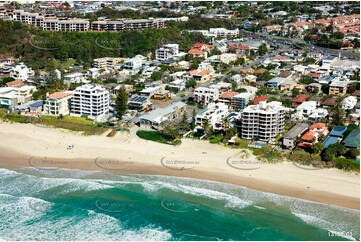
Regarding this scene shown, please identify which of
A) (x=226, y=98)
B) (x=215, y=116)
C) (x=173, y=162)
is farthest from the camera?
(x=226, y=98)

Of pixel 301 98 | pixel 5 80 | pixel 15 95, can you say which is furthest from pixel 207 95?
pixel 5 80

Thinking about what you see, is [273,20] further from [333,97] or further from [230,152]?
[230,152]

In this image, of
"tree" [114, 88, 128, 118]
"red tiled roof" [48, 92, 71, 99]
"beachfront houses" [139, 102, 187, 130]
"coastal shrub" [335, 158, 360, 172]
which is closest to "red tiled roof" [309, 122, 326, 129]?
"coastal shrub" [335, 158, 360, 172]

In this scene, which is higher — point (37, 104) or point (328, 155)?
point (328, 155)

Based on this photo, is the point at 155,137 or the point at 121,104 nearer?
the point at 155,137

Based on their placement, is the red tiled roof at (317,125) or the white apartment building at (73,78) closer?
the red tiled roof at (317,125)

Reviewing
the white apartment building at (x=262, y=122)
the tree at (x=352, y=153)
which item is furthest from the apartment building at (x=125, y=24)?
the tree at (x=352, y=153)

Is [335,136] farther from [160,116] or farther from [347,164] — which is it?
[160,116]

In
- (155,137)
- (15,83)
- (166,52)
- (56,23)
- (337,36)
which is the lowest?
(155,137)

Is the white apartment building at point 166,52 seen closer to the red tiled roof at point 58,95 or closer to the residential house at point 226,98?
the residential house at point 226,98
